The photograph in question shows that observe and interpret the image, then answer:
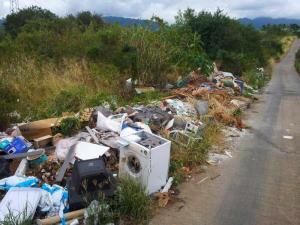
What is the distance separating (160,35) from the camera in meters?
12.4


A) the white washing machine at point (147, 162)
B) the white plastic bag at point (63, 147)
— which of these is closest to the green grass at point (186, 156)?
the white washing machine at point (147, 162)

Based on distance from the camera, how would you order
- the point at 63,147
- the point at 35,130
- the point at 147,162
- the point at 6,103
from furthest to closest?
the point at 6,103 → the point at 35,130 → the point at 63,147 → the point at 147,162

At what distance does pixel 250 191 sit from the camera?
5.38 meters

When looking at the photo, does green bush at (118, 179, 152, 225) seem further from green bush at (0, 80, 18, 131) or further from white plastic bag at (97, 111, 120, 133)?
green bush at (0, 80, 18, 131)

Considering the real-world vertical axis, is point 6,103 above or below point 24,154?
above

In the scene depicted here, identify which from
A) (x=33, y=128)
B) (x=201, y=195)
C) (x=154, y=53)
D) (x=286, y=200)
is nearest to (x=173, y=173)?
(x=201, y=195)

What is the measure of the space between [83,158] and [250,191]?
8.94 ft

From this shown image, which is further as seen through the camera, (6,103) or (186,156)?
(6,103)

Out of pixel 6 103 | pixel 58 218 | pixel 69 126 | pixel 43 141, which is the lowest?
pixel 58 218

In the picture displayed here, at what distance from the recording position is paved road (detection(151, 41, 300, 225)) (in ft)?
15.0

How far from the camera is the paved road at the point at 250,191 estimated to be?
4.57 metres

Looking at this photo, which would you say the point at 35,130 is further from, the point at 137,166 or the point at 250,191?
the point at 250,191

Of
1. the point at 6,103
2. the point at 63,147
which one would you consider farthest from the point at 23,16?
the point at 63,147

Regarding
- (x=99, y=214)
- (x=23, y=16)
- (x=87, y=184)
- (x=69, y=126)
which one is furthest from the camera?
(x=23, y=16)
